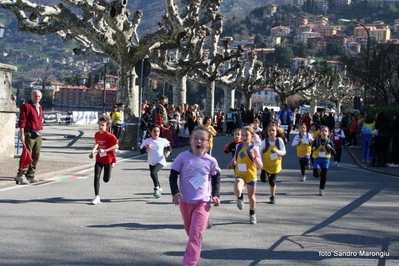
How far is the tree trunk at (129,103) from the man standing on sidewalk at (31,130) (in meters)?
9.04

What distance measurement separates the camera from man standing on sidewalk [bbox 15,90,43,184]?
39.1 feet

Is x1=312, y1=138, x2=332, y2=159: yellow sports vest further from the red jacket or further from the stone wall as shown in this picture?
the stone wall

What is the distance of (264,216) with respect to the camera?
9.39m

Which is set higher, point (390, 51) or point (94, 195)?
point (390, 51)

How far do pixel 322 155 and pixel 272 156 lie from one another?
71.0 inches

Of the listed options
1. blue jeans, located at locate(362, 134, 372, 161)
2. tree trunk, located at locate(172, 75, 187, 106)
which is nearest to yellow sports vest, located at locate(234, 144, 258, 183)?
blue jeans, located at locate(362, 134, 372, 161)

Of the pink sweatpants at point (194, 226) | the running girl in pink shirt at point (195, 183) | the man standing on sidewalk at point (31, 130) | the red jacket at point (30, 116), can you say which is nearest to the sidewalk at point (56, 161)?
the man standing on sidewalk at point (31, 130)

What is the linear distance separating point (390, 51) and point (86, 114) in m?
24.2

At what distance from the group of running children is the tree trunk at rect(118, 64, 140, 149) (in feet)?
19.0

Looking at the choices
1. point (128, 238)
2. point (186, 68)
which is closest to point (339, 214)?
point (128, 238)

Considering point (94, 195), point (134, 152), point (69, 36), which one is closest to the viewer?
point (94, 195)

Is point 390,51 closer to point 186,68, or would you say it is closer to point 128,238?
point 186,68

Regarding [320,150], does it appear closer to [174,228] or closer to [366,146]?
[174,228]

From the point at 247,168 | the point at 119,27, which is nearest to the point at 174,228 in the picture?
the point at 247,168
